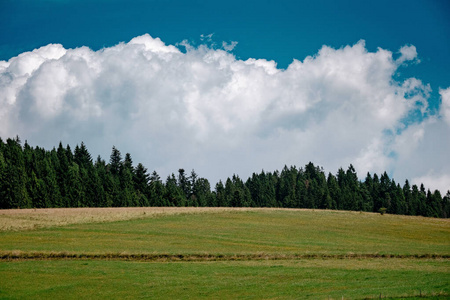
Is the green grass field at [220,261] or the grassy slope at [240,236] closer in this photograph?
the green grass field at [220,261]

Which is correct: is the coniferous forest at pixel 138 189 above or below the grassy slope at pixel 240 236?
above

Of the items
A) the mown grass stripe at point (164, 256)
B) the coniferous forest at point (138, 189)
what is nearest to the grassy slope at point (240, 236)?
the mown grass stripe at point (164, 256)

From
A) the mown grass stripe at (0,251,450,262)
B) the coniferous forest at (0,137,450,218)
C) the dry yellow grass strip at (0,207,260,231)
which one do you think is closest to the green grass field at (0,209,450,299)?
the mown grass stripe at (0,251,450,262)

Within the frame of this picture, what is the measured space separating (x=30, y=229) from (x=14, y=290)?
31.5m

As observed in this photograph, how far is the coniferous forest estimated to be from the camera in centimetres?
10831

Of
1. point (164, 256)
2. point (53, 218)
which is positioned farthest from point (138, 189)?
point (164, 256)

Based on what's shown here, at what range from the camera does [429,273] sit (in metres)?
31.5

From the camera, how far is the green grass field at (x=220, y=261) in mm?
26016

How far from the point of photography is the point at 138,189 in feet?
452

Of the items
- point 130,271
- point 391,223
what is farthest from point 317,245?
point 391,223

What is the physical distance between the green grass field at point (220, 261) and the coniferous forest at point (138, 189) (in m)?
50.6

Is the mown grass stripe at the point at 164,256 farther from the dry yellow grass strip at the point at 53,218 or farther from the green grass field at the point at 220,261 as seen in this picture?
the dry yellow grass strip at the point at 53,218

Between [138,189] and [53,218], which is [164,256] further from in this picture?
[138,189]

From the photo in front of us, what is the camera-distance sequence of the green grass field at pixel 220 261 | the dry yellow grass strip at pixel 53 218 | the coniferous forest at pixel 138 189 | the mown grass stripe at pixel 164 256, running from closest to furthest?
1. the green grass field at pixel 220 261
2. the mown grass stripe at pixel 164 256
3. the dry yellow grass strip at pixel 53 218
4. the coniferous forest at pixel 138 189
